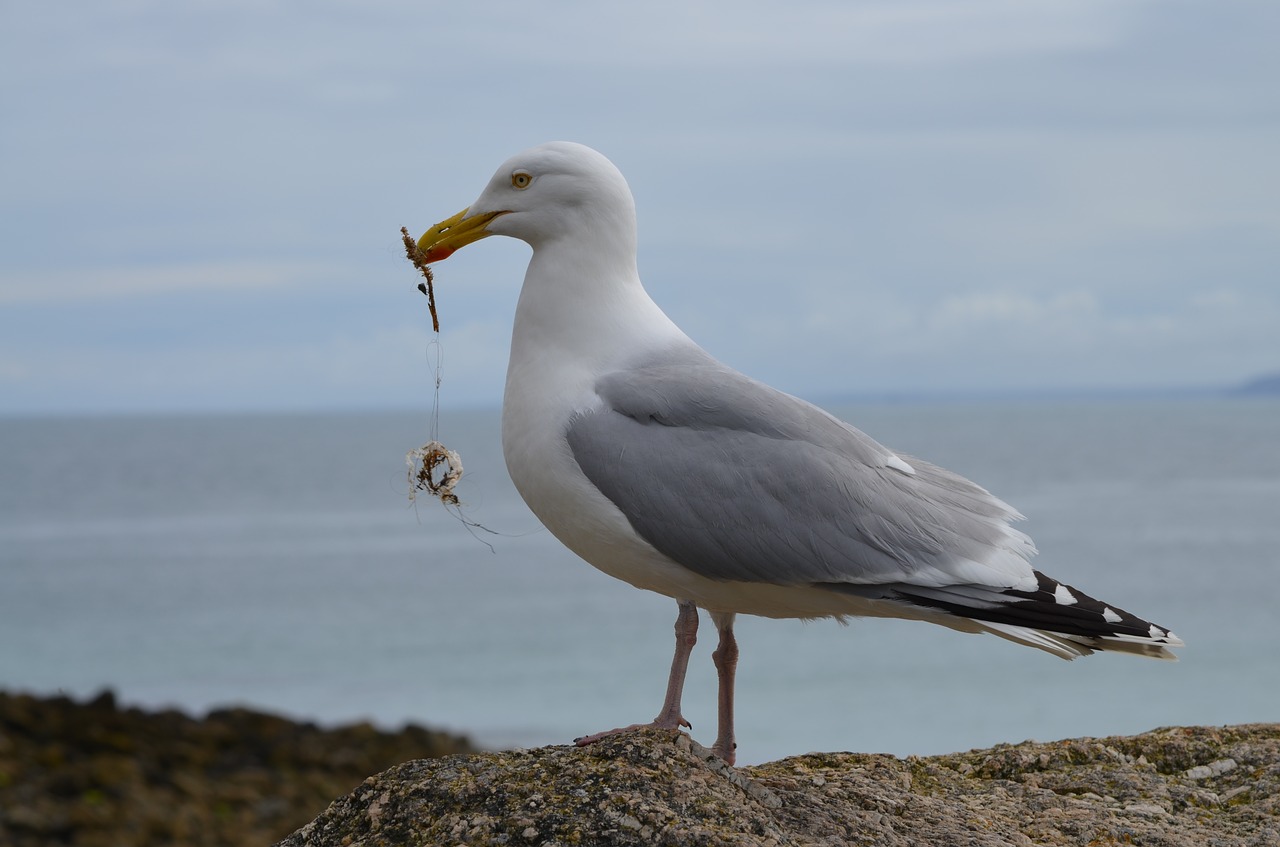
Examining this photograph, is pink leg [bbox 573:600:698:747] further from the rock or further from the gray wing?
the gray wing

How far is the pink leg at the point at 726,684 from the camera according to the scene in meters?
4.98

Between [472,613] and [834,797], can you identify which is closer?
[834,797]

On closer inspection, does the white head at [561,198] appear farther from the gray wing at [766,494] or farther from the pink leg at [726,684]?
the pink leg at [726,684]

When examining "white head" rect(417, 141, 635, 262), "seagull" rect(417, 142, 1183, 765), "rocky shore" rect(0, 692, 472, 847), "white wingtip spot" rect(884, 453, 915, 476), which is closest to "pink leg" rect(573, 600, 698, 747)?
"seagull" rect(417, 142, 1183, 765)

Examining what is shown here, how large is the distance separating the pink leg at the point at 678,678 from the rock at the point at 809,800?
13cm

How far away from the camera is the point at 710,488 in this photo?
177 inches

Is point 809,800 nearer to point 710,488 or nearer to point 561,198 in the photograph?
point 710,488

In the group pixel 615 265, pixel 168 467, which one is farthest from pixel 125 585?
pixel 168 467

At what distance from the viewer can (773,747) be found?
65.5 feet

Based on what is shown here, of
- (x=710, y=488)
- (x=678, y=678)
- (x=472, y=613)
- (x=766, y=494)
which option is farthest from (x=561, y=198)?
(x=472, y=613)

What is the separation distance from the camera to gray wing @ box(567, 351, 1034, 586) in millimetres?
4410

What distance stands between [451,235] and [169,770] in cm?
1229

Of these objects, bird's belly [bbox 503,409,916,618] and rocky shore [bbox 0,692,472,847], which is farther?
rocky shore [bbox 0,692,472,847]

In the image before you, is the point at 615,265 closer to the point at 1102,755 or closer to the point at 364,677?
the point at 1102,755
